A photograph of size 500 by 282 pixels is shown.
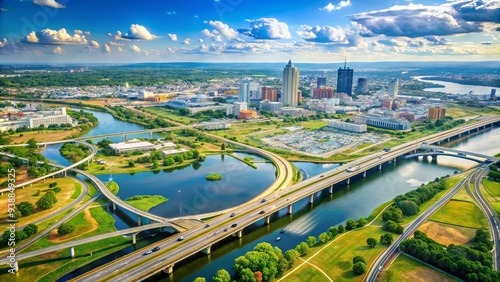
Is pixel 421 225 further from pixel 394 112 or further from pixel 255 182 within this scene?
pixel 394 112

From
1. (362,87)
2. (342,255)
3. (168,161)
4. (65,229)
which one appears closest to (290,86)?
(362,87)

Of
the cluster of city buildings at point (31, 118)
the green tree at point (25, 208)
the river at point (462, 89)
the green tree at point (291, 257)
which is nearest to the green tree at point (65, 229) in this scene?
the green tree at point (25, 208)

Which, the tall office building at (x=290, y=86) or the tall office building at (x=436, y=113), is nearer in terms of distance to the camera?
the tall office building at (x=436, y=113)

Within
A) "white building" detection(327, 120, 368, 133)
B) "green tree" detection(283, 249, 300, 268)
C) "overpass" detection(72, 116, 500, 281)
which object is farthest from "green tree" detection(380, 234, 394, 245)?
"white building" detection(327, 120, 368, 133)

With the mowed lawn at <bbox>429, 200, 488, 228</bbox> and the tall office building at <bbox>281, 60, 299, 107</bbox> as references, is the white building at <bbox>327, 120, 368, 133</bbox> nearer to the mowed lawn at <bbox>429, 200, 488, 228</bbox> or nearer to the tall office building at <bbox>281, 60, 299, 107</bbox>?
the tall office building at <bbox>281, 60, 299, 107</bbox>

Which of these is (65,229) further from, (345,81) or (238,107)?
(345,81)

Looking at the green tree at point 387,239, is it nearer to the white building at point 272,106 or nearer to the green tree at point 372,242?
the green tree at point 372,242
